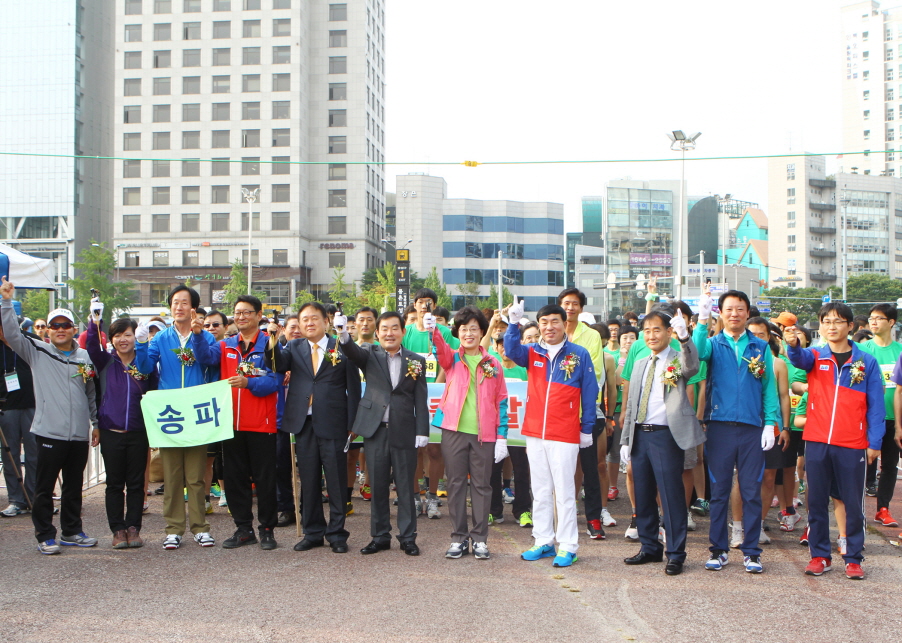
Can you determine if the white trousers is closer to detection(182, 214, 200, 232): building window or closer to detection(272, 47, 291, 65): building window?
detection(182, 214, 200, 232): building window

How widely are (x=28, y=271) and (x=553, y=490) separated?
8.31m

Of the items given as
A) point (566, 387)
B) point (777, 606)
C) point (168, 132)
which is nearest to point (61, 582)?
point (566, 387)

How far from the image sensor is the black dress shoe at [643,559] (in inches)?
252

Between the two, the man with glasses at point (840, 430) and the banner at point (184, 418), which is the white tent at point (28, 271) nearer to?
the banner at point (184, 418)

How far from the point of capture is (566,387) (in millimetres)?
6559

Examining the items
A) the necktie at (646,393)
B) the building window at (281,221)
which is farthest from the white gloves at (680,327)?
the building window at (281,221)

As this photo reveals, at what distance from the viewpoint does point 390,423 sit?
22.4 feet

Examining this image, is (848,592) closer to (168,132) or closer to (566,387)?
(566,387)

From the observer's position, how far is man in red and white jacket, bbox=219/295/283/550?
273 inches

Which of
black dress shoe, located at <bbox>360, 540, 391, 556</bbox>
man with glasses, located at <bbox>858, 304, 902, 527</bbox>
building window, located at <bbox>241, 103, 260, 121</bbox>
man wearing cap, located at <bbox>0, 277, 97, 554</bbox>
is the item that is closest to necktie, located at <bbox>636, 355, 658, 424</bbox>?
black dress shoe, located at <bbox>360, 540, 391, 556</bbox>

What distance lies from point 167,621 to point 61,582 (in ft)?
4.61

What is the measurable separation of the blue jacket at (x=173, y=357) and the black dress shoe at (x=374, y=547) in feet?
7.08

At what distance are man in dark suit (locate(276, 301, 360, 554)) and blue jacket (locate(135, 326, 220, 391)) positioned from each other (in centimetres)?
70

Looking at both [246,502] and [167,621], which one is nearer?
[167,621]
